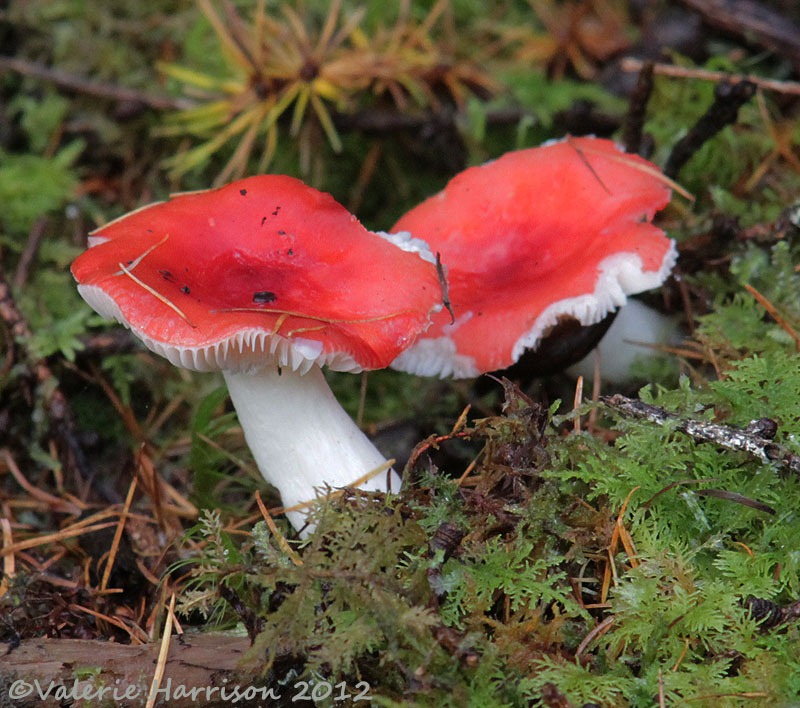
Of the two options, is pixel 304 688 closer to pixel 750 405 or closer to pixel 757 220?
pixel 750 405

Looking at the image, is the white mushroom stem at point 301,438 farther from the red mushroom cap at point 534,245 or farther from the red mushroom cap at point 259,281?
the red mushroom cap at point 534,245

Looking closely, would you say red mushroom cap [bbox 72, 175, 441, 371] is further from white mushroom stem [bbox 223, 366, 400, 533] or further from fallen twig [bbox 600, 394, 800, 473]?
fallen twig [bbox 600, 394, 800, 473]

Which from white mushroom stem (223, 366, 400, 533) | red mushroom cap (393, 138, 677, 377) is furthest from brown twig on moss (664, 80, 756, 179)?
white mushroom stem (223, 366, 400, 533)

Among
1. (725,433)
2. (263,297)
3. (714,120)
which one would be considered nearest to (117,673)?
(263,297)

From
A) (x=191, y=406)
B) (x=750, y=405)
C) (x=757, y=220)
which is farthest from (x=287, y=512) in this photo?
(x=757, y=220)

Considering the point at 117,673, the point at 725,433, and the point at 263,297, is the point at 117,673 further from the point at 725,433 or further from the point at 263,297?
the point at 725,433
